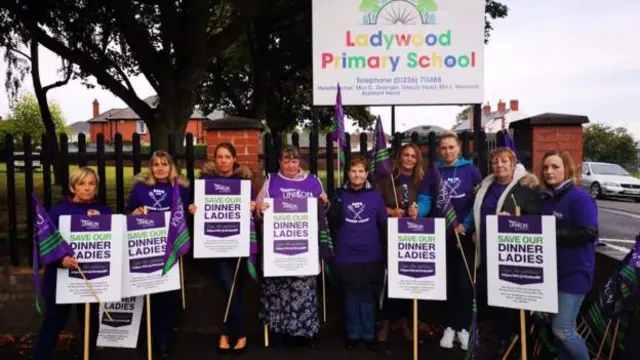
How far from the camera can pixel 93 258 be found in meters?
3.93

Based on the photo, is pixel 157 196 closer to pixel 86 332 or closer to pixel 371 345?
pixel 86 332

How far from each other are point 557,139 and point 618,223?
8.45 m

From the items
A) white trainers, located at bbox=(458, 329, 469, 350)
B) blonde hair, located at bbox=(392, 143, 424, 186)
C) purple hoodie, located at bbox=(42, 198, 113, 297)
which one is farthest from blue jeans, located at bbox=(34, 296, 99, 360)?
white trainers, located at bbox=(458, 329, 469, 350)

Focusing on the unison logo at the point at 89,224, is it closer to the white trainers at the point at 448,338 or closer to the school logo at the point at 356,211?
the school logo at the point at 356,211

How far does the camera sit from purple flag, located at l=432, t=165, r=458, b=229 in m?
4.31

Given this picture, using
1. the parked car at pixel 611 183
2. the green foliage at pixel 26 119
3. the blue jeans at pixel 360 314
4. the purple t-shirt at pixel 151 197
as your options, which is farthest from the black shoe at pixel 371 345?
the green foliage at pixel 26 119

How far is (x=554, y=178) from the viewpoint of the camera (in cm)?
371

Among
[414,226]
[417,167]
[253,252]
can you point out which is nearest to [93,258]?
[253,252]

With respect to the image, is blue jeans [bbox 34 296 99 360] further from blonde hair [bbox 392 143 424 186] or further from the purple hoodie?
blonde hair [bbox 392 143 424 186]

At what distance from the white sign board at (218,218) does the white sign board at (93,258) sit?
670mm

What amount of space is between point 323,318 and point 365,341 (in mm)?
623

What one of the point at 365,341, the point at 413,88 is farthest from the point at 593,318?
the point at 413,88

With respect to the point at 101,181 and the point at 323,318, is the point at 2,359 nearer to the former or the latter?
the point at 101,181

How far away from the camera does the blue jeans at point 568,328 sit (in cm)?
359
